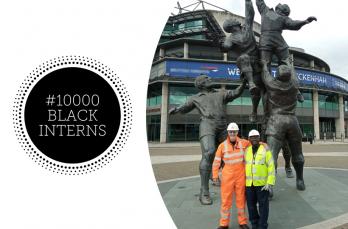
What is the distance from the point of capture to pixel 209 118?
18.7ft

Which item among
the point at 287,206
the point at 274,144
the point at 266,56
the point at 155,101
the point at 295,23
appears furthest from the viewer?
the point at 155,101

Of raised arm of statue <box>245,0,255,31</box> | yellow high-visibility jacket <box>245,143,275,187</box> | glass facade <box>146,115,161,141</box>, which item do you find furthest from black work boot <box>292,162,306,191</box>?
glass facade <box>146,115,161,141</box>

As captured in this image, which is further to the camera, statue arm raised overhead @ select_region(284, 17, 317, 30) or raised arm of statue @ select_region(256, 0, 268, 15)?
raised arm of statue @ select_region(256, 0, 268, 15)

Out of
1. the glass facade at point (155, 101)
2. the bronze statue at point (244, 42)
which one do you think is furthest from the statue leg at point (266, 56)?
the glass facade at point (155, 101)

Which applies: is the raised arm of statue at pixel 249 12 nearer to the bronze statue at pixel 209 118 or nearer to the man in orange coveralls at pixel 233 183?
the bronze statue at pixel 209 118

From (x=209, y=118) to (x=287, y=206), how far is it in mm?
1944

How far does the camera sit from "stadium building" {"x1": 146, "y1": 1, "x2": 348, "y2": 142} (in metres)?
28.0

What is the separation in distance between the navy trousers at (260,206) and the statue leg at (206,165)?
107cm

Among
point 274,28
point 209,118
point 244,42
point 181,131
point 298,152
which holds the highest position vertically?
point 274,28

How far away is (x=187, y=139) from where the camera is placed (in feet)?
98.1

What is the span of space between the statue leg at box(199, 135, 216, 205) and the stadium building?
20.0m

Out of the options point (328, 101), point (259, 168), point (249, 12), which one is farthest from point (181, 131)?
point (259, 168)

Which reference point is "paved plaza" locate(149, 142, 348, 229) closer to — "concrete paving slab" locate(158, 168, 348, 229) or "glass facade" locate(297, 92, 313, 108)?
"concrete paving slab" locate(158, 168, 348, 229)

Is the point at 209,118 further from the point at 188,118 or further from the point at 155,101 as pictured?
the point at 155,101
